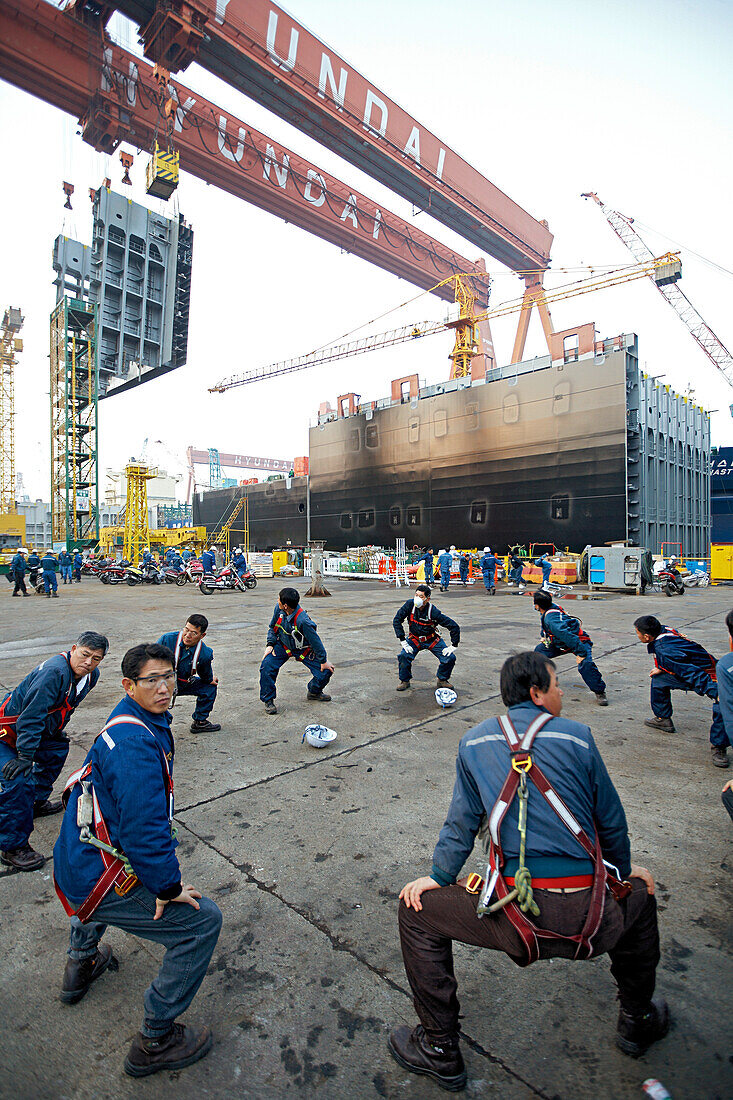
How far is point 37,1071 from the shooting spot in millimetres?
1791

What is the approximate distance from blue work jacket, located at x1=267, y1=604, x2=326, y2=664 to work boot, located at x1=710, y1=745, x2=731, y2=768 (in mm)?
3823

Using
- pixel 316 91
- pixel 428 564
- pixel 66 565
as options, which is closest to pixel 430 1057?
pixel 428 564

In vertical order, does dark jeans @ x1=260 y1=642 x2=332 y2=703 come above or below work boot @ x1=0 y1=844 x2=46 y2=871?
above

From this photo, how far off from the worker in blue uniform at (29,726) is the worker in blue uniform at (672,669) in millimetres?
4710

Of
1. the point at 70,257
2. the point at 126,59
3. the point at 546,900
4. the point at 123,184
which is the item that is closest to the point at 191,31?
the point at 126,59

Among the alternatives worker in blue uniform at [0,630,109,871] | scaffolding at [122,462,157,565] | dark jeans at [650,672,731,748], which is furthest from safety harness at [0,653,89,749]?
scaffolding at [122,462,157,565]

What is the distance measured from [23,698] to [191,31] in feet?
105

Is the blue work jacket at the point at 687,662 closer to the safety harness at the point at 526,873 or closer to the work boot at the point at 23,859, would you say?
the safety harness at the point at 526,873

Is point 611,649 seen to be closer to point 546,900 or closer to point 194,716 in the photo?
point 194,716

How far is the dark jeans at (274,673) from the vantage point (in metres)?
5.87

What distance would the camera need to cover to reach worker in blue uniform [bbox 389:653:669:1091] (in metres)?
1.63

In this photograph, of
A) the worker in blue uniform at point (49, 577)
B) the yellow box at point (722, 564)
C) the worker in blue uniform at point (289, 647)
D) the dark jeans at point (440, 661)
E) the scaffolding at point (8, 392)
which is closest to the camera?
the worker in blue uniform at point (289, 647)

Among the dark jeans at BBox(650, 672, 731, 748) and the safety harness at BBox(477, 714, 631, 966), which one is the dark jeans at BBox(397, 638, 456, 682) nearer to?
the dark jeans at BBox(650, 672, 731, 748)

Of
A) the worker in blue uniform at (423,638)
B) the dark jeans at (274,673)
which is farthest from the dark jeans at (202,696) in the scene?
the worker in blue uniform at (423,638)
